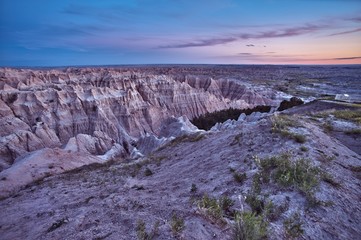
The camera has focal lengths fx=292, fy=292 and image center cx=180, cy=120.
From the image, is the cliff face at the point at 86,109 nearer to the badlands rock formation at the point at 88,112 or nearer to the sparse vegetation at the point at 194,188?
the badlands rock formation at the point at 88,112

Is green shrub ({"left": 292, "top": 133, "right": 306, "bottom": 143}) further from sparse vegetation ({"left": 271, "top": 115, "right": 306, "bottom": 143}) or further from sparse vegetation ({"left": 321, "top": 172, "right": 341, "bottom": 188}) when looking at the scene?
sparse vegetation ({"left": 321, "top": 172, "right": 341, "bottom": 188})

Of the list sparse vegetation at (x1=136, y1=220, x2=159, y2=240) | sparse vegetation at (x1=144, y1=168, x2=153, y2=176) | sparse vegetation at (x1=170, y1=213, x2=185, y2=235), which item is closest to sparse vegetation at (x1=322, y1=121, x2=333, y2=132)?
sparse vegetation at (x1=144, y1=168, x2=153, y2=176)

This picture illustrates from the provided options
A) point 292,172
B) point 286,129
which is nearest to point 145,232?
point 292,172

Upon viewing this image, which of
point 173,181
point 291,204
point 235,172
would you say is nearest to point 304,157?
point 235,172

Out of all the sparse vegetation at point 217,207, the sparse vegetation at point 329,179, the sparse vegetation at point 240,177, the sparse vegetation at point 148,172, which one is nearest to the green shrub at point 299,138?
the sparse vegetation at point 329,179

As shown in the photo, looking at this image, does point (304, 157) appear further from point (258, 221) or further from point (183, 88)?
point (183, 88)

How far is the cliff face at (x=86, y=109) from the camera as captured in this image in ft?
97.1

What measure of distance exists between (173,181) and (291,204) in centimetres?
366

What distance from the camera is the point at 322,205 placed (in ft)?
18.4

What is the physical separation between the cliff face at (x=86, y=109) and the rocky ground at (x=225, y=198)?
748 inches

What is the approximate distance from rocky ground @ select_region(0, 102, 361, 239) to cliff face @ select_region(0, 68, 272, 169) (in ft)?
62.3

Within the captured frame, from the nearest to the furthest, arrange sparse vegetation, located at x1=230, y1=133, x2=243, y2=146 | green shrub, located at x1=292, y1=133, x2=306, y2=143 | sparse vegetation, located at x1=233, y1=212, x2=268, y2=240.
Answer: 1. sparse vegetation, located at x1=233, y1=212, x2=268, y2=240
2. green shrub, located at x1=292, y1=133, x2=306, y2=143
3. sparse vegetation, located at x1=230, y1=133, x2=243, y2=146

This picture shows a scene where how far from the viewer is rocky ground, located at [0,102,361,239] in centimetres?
502

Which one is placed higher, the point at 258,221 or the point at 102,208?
the point at 258,221
